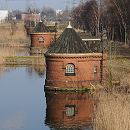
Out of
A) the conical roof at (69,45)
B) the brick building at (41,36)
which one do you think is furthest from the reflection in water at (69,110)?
the brick building at (41,36)

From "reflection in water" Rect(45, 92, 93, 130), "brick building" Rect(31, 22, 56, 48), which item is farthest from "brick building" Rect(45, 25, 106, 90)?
"brick building" Rect(31, 22, 56, 48)

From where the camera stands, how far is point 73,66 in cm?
3769

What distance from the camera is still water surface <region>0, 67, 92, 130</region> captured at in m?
26.9

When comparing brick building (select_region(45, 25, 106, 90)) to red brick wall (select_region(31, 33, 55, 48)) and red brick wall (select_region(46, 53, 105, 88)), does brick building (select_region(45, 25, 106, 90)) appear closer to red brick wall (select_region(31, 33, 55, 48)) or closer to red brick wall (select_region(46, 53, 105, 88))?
red brick wall (select_region(46, 53, 105, 88))

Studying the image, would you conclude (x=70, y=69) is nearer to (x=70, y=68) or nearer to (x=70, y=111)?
(x=70, y=68)

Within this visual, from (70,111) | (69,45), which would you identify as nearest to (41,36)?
(69,45)

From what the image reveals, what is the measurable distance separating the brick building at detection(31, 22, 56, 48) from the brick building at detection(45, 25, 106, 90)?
3035 cm

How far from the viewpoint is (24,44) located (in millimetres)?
78000

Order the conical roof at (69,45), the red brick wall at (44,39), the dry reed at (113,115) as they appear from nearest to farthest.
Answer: the dry reed at (113,115) → the conical roof at (69,45) → the red brick wall at (44,39)

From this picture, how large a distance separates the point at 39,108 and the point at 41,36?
37.7m

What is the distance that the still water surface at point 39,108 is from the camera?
1059 inches

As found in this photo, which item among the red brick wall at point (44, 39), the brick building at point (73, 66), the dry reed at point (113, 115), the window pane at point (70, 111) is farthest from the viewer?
the red brick wall at point (44, 39)

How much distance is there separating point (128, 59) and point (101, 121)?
30.5 meters

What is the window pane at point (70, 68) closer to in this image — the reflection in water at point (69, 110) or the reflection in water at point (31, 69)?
the reflection in water at point (69, 110)
